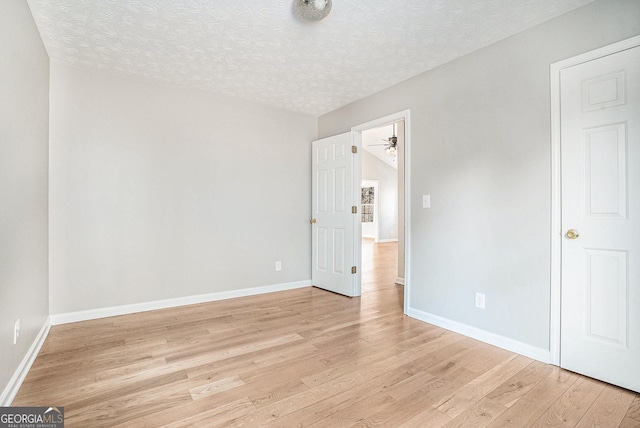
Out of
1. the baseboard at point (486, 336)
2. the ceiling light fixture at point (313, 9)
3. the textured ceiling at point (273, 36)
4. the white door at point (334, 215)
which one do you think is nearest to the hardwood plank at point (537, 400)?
the baseboard at point (486, 336)

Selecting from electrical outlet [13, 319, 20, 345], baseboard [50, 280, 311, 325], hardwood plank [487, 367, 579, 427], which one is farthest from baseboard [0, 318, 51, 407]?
hardwood plank [487, 367, 579, 427]

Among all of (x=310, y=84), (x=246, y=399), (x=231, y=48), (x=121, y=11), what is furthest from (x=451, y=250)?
(x=121, y=11)

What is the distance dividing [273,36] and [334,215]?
90.6 inches

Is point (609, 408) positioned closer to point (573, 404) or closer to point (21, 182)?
point (573, 404)

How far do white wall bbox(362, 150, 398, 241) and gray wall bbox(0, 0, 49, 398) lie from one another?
29.6 ft

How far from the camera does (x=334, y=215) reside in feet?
13.6

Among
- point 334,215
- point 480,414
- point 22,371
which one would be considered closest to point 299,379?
point 480,414

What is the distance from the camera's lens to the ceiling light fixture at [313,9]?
202 cm

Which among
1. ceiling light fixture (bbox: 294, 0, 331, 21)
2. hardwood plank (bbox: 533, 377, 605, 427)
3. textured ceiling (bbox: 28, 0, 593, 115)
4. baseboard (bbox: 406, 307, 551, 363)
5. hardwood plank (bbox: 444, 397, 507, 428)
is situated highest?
textured ceiling (bbox: 28, 0, 593, 115)

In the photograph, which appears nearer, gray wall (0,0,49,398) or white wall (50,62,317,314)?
gray wall (0,0,49,398)

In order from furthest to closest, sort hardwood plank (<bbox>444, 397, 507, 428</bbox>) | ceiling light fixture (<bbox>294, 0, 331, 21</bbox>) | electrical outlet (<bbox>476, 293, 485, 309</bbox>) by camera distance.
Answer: electrical outlet (<bbox>476, 293, 485, 309</bbox>) → ceiling light fixture (<bbox>294, 0, 331, 21</bbox>) → hardwood plank (<bbox>444, 397, 507, 428</bbox>)

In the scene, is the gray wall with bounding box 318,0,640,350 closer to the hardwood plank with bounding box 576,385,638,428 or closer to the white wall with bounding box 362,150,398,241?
the hardwood plank with bounding box 576,385,638,428

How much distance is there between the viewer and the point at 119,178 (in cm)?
315

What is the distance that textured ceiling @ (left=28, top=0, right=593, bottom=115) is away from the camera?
6.95 ft
